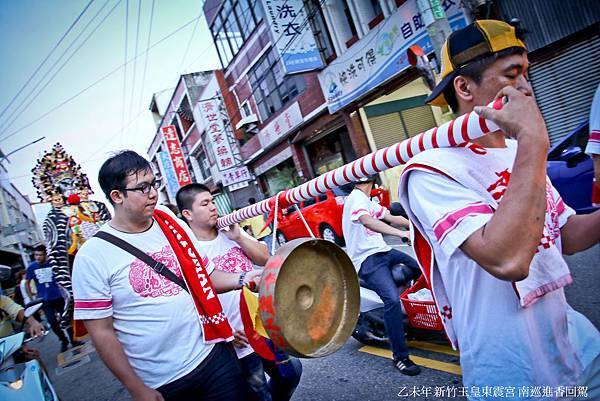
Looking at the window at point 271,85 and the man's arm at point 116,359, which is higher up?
the window at point 271,85

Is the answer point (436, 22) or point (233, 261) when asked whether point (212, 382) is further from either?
point (436, 22)

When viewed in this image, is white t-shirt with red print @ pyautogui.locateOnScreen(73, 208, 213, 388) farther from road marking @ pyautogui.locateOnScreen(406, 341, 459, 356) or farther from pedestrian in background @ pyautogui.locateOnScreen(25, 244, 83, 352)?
A: pedestrian in background @ pyautogui.locateOnScreen(25, 244, 83, 352)

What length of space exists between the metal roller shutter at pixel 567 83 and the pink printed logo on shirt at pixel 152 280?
349 inches

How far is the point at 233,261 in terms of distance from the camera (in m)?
2.66

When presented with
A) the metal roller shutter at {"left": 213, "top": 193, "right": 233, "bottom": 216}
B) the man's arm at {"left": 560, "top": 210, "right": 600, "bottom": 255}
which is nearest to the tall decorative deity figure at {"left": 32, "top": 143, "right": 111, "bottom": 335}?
the man's arm at {"left": 560, "top": 210, "right": 600, "bottom": 255}

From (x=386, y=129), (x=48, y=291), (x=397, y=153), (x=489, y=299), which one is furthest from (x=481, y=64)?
(x=386, y=129)

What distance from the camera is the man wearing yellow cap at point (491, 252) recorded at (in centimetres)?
108

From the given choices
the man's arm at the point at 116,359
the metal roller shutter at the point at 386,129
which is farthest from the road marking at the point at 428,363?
the metal roller shutter at the point at 386,129

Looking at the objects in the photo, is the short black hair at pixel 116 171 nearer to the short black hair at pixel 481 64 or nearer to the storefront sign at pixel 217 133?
the short black hair at pixel 481 64

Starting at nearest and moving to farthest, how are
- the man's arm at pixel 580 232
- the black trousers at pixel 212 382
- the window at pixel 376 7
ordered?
the man's arm at pixel 580 232, the black trousers at pixel 212 382, the window at pixel 376 7

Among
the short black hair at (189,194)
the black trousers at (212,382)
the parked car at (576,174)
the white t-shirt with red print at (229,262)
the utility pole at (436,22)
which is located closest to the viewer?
the black trousers at (212,382)

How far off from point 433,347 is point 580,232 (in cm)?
244

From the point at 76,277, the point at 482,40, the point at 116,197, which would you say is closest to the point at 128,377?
the point at 76,277

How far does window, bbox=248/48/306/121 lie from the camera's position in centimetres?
1605
